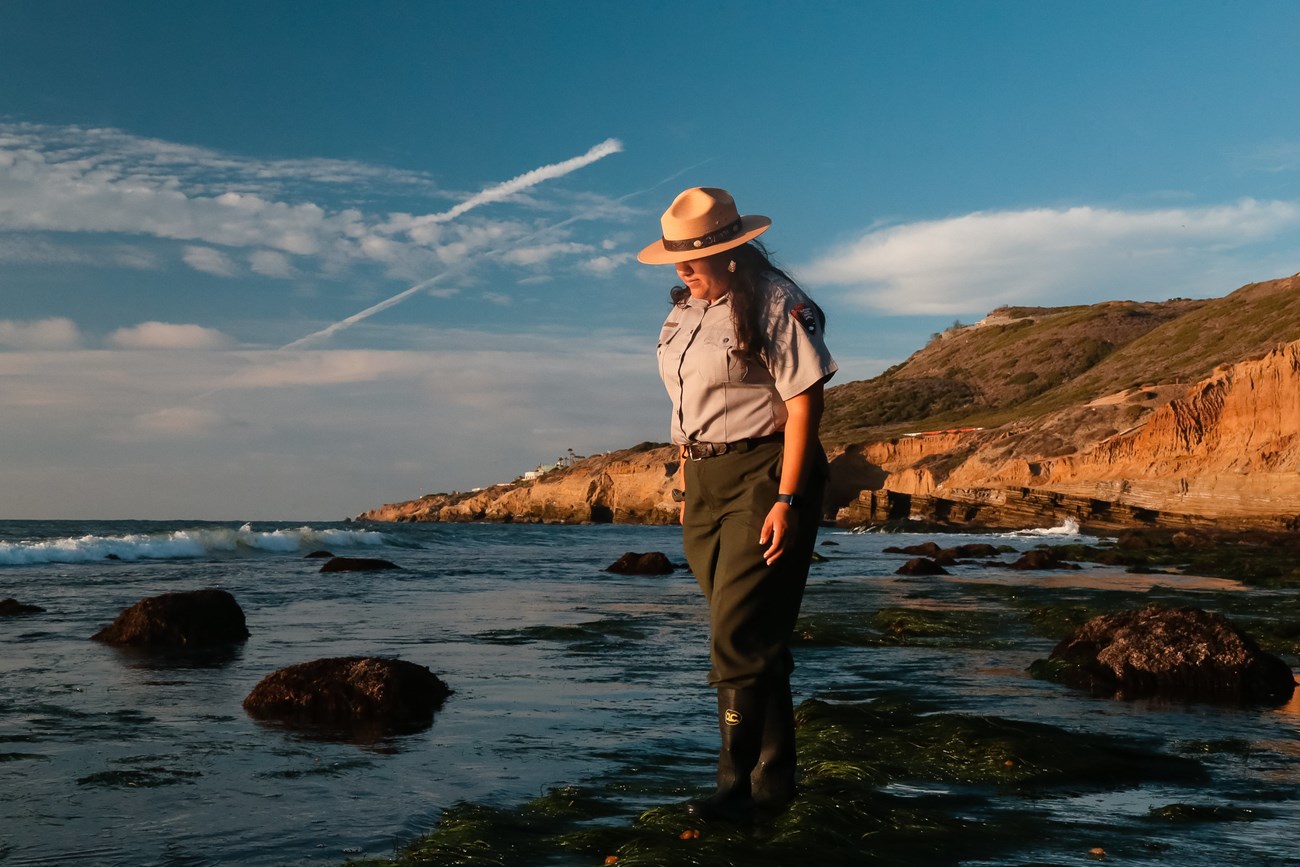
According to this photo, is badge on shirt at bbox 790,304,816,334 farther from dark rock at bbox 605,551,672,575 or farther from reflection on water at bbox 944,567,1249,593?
dark rock at bbox 605,551,672,575

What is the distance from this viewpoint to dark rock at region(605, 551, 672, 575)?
82.5ft

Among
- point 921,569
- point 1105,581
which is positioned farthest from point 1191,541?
point 1105,581

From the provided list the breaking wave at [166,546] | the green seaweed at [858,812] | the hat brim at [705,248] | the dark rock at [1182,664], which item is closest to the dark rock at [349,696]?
the green seaweed at [858,812]

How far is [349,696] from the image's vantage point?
677 cm

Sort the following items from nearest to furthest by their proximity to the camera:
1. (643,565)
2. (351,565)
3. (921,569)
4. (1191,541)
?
(921,569)
(643,565)
(351,565)
(1191,541)

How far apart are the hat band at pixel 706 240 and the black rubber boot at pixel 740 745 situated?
1811mm

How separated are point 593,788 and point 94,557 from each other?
3201 cm

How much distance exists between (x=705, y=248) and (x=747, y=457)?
2.86 feet

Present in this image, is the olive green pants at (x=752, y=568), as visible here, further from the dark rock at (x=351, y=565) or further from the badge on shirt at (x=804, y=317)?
the dark rock at (x=351, y=565)

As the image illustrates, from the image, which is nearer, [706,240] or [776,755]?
[706,240]

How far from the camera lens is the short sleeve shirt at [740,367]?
426 cm

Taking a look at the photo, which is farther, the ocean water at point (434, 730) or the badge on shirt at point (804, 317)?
the badge on shirt at point (804, 317)

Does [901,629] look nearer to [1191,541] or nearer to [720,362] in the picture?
[720,362]

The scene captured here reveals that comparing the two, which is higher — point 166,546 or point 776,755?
point 166,546
